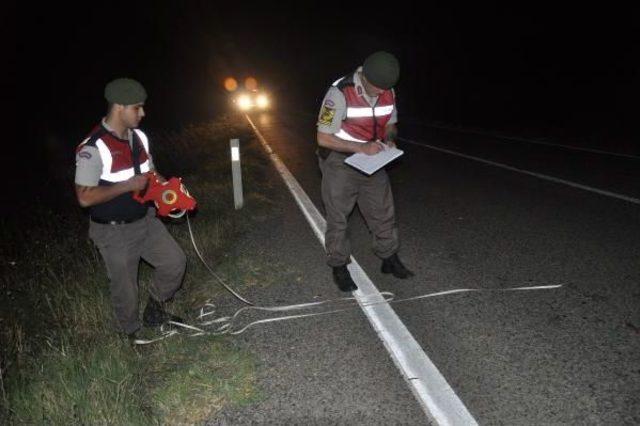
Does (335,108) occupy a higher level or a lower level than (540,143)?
higher

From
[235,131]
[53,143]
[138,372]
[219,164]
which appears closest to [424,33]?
[235,131]

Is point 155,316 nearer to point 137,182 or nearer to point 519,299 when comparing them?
point 137,182

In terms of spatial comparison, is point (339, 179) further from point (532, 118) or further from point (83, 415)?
point (532, 118)

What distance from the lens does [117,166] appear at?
323 centimetres

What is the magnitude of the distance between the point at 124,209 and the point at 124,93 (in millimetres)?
756

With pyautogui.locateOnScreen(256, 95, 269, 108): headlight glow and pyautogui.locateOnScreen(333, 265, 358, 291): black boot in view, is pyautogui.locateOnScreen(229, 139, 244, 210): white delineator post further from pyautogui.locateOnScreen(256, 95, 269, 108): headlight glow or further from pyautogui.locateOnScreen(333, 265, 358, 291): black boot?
pyautogui.locateOnScreen(256, 95, 269, 108): headlight glow

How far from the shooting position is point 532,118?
774 inches

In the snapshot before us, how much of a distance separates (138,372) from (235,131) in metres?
18.0

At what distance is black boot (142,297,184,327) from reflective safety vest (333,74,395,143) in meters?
1.92

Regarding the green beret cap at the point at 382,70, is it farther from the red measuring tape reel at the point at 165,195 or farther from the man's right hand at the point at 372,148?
the red measuring tape reel at the point at 165,195

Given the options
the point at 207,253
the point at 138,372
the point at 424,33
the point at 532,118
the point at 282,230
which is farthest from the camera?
the point at 424,33

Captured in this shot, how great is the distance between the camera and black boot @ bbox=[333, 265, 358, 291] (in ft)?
13.9

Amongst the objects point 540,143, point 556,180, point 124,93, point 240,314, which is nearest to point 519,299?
point 240,314

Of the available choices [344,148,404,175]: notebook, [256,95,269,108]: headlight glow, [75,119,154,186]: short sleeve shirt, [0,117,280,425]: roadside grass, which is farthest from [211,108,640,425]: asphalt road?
[256,95,269,108]: headlight glow
